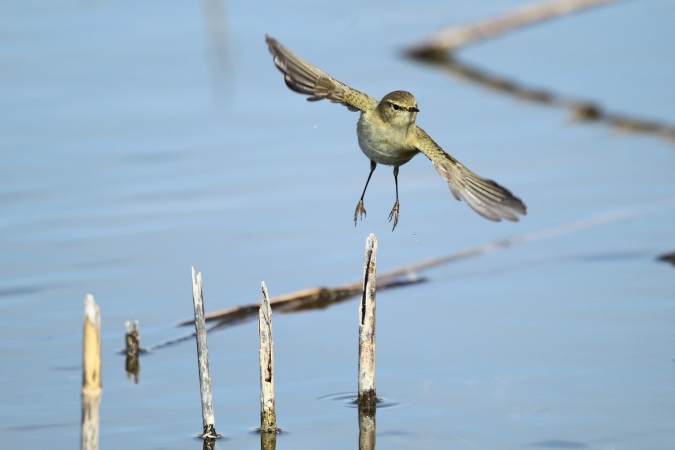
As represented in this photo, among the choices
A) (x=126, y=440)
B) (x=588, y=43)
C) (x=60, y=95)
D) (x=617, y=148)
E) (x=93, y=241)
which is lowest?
(x=126, y=440)

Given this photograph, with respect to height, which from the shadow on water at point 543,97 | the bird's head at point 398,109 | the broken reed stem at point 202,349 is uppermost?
the shadow on water at point 543,97

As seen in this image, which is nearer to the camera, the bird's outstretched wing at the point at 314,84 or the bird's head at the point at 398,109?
the bird's head at the point at 398,109

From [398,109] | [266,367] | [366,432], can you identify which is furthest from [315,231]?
[398,109]

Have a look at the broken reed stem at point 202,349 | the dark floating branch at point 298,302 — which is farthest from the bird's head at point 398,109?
the dark floating branch at point 298,302

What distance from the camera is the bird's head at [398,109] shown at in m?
5.81

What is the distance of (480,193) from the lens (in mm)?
5516

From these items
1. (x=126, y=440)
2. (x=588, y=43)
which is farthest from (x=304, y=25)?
(x=126, y=440)

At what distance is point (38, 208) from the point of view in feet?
34.8

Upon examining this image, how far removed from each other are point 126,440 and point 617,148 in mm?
7810

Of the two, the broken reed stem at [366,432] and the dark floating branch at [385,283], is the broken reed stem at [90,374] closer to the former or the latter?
the broken reed stem at [366,432]

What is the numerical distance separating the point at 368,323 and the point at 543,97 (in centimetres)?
912

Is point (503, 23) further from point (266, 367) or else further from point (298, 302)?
point (266, 367)

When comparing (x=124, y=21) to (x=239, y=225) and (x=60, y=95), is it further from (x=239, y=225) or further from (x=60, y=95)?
(x=239, y=225)

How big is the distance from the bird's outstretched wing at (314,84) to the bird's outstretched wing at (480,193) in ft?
2.29
